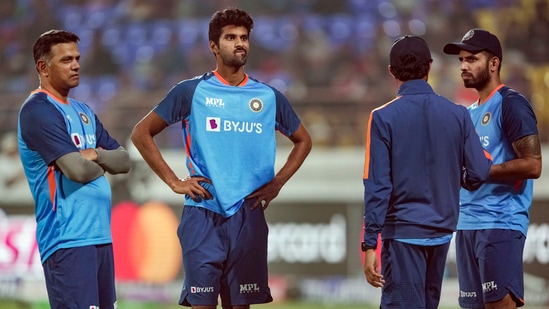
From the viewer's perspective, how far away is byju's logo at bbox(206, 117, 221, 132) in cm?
554

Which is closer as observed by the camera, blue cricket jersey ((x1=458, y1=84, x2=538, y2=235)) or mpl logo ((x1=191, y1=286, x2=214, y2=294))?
mpl logo ((x1=191, y1=286, x2=214, y2=294))

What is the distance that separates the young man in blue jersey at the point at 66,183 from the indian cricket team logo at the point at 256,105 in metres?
0.97

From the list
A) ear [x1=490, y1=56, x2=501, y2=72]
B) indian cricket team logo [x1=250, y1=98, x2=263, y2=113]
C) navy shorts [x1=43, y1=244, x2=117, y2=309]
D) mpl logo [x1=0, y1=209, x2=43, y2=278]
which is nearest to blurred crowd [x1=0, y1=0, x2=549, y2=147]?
mpl logo [x1=0, y1=209, x2=43, y2=278]

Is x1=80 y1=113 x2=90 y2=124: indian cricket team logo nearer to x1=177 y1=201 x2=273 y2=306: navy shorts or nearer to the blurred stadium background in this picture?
x1=177 y1=201 x2=273 y2=306: navy shorts

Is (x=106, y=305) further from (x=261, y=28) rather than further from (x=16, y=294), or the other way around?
(x=261, y=28)

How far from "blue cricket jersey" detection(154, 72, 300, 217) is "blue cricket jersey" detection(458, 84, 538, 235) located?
4.83ft

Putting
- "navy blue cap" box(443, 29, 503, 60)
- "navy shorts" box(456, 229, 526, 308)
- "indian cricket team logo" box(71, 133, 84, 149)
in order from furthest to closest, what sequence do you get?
"navy blue cap" box(443, 29, 503, 60)
"navy shorts" box(456, 229, 526, 308)
"indian cricket team logo" box(71, 133, 84, 149)

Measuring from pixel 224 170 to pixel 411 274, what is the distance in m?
1.44

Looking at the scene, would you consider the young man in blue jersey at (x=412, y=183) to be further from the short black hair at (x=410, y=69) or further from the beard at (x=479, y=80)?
the beard at (x=479, y=80)

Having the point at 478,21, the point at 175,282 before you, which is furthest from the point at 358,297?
the point at 478,21

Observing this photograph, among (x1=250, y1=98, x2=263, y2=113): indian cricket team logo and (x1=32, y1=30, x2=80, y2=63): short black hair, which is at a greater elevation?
(x1=32, y1=30, x2=80, y2=63): short black hair

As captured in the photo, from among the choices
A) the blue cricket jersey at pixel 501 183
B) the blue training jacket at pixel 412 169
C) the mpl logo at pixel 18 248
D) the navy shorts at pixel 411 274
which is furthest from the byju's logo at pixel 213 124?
the mpl logo at pixel 18 248

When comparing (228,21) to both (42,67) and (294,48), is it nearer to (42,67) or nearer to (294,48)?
(42,67)

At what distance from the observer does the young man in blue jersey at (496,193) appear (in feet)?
18.6
